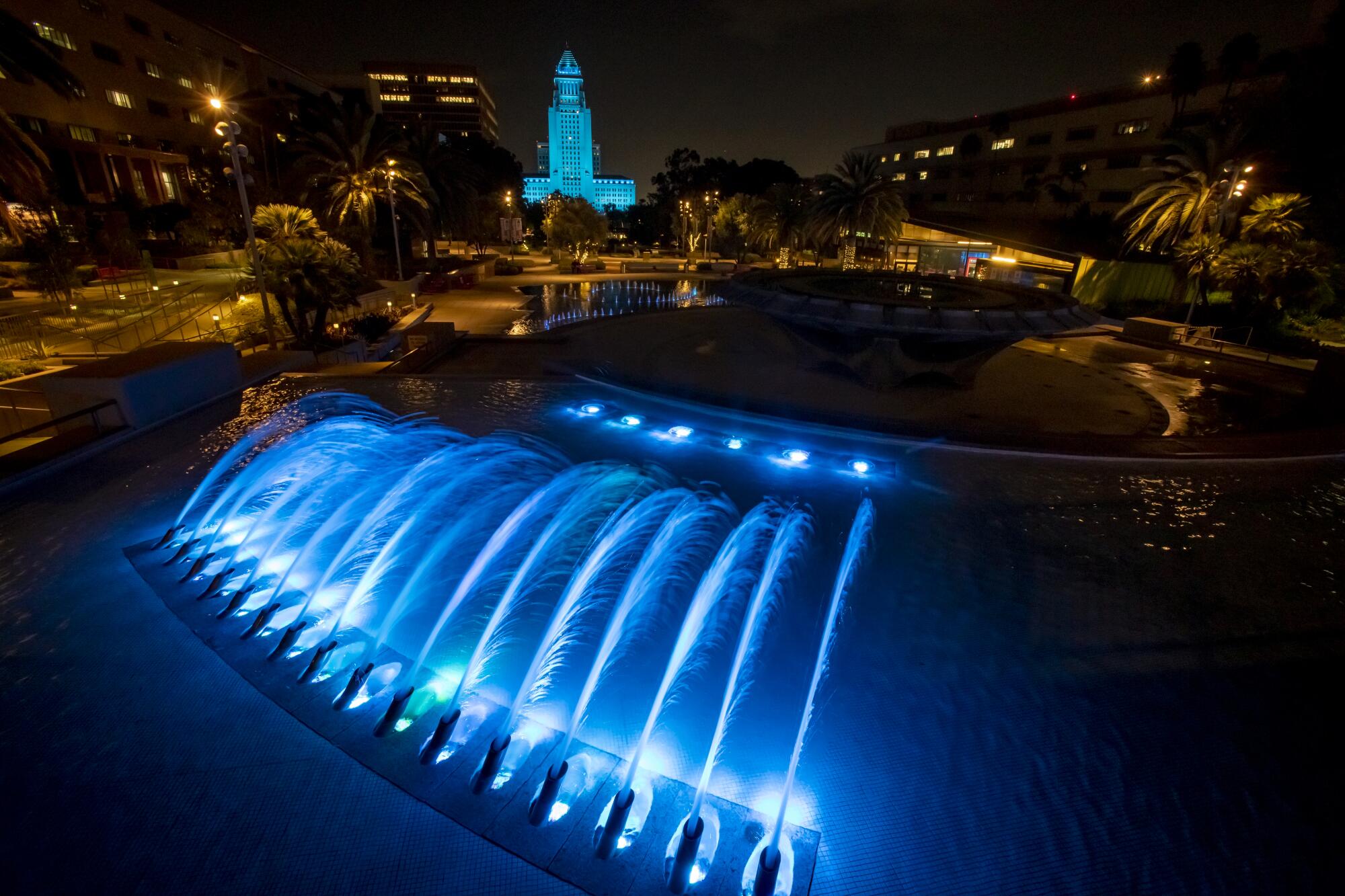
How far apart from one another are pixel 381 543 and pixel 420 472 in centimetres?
230

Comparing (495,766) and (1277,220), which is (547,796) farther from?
(1277,220)

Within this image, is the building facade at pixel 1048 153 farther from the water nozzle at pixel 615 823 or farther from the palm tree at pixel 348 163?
the water nozzle at pixel 615 823

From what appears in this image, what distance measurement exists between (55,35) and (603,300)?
42.3 m

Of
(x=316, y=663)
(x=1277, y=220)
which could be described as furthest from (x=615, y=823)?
(x=1277, y=220)

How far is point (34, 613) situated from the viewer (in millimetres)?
6840

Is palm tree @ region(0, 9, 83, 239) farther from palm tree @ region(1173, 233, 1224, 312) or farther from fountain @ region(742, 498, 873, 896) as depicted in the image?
palm tree @ region(1173, 233, 1224, 312)

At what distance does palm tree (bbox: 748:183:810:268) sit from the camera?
56.7 meters

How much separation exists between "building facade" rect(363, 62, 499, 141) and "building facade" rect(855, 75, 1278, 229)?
12628cm

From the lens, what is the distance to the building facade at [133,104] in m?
39.0

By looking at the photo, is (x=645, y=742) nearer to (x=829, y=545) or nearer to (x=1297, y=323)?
(x=829, y=545)

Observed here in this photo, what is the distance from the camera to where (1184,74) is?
44.3 metres

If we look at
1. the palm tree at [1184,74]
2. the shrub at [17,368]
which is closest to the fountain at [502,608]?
the shrub at [17,368]

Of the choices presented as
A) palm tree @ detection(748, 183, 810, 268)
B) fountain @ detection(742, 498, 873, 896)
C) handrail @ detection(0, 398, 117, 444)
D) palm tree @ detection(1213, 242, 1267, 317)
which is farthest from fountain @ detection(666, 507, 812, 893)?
palm tree @ detection(748, 183, 810, 268)

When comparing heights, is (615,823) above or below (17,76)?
below
